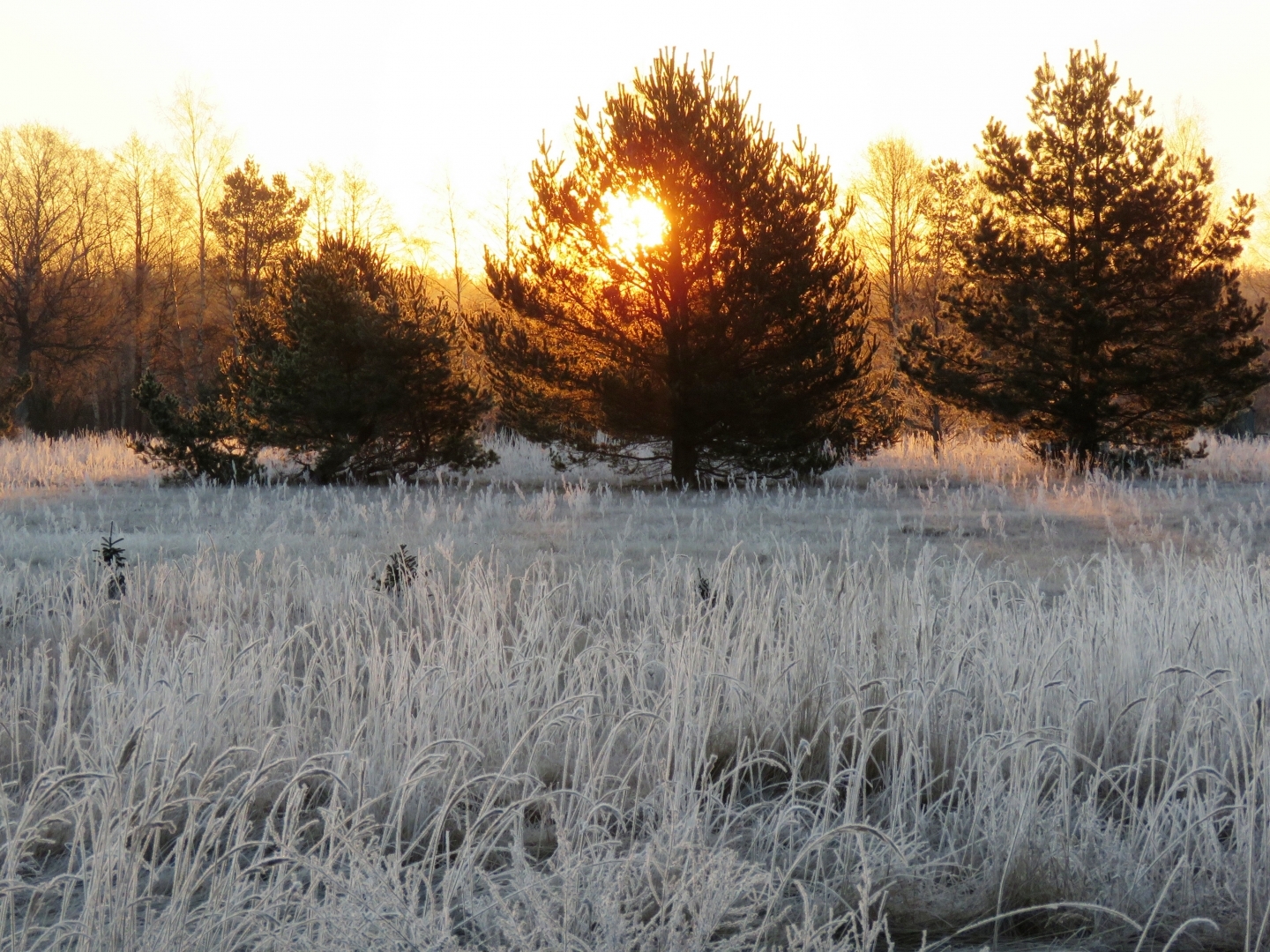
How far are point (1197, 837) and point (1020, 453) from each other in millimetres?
15350

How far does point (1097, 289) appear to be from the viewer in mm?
13266

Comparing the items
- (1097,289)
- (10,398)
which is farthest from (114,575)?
(10,398)

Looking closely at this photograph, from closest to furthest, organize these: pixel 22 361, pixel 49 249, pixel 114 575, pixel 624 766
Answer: pixel 624 766
pixel 114 575
pixel 22 361
pixel 49 249

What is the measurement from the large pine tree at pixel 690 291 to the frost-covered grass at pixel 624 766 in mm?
6026

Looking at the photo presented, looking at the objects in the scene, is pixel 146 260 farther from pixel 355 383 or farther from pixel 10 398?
pixel 355 383

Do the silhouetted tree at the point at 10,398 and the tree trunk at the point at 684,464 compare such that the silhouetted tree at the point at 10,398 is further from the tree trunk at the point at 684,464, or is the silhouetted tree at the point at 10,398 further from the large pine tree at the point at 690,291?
the tree trunk at the point at 684,464

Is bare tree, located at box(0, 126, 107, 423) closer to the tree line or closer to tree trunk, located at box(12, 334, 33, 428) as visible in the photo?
tree trunk, located at box(12, 334, 33, 428)

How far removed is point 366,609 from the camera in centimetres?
484

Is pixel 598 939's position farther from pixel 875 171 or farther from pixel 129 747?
pixel 875 171

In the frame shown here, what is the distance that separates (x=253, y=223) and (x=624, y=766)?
107 feet

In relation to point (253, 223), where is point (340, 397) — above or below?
below

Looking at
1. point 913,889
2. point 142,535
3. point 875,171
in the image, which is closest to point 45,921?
point 913,889

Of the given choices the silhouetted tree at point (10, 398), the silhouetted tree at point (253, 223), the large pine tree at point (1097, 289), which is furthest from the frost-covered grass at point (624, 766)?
the silhouetted tree at point (253, 223)

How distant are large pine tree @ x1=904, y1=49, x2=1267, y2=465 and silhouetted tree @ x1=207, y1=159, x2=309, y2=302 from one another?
2401 centimetres
